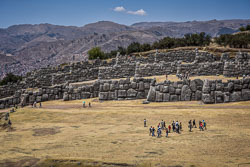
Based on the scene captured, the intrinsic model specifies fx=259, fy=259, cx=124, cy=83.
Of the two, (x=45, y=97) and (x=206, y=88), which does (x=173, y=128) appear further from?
(x=45, y=97)

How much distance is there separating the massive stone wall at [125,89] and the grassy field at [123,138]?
7.29 meters

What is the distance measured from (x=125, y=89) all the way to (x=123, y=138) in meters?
18.5

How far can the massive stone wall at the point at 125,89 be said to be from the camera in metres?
38.2

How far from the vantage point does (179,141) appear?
19250 millimetres

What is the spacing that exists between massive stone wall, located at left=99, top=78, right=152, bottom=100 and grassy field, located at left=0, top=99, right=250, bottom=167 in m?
7.29

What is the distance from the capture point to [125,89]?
38.6m

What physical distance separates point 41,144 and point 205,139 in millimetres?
12295

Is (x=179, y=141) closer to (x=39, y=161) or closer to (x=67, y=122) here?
(x=39, y=161)

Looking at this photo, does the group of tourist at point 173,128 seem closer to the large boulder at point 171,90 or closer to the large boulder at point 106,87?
the large boulder at point 171,90

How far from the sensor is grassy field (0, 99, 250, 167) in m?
15.9

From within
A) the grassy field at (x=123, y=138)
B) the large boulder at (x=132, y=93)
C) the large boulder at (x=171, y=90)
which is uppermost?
the large boulder at (x=171, y=90)

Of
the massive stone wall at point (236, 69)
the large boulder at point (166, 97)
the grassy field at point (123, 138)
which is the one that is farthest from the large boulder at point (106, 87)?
the massive stone wall at point (236, 69)

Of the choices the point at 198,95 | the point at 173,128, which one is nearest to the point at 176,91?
the point at 198,95

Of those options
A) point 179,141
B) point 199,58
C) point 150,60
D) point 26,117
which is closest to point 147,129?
point 179,141
